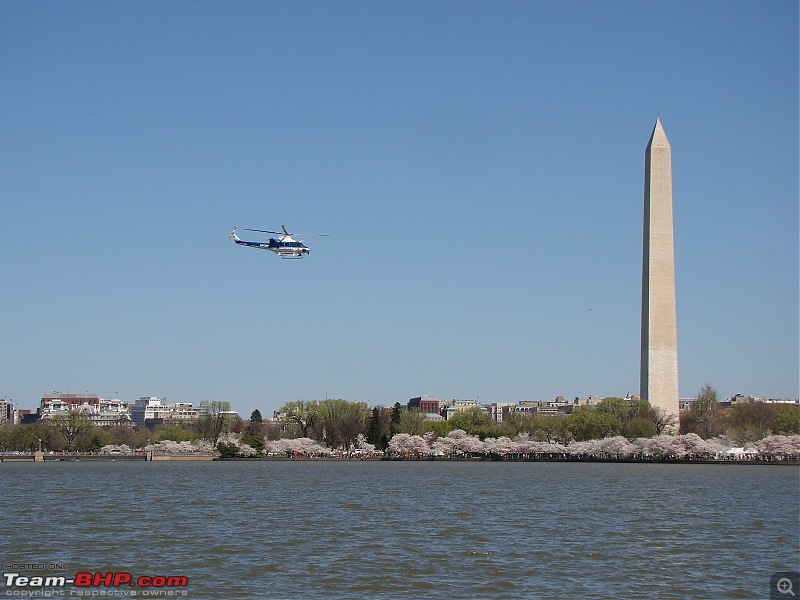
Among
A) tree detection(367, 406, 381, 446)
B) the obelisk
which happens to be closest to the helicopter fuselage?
the obelisk

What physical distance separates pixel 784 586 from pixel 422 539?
9.10 metres

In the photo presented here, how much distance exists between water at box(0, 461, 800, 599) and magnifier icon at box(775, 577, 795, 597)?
249mm

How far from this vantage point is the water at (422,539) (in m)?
19.5

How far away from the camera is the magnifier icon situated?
18.6 metres

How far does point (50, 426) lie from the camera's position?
120m

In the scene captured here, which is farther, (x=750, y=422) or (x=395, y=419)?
(x=395, y=419)

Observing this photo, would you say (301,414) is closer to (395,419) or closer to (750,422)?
(395,419)

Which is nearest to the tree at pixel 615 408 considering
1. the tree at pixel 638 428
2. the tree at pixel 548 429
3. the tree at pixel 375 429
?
the tree at pixel 548 429

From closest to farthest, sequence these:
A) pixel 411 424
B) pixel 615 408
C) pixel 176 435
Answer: pixel 615 408, pixel 411 424, pixel 176 435

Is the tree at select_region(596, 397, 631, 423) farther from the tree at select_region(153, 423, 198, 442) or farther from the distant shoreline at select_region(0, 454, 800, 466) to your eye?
the tree at select_region(153, 423, 198, 442)

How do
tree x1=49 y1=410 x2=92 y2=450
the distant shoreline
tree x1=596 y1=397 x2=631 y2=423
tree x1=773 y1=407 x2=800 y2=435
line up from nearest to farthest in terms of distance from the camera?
1. the distant shoreline
2. tree x1=773 y1=407 x2=800 y2=435
3. tree x1=596 y1=397 x2=631 y2=423
4. tree x1=49 y1=410 x2=92 y2=450

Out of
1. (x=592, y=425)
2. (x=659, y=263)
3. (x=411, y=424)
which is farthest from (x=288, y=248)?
(x=411, y=424)

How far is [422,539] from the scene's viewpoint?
25.9 m

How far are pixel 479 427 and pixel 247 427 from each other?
Answer: 97.2 ft
